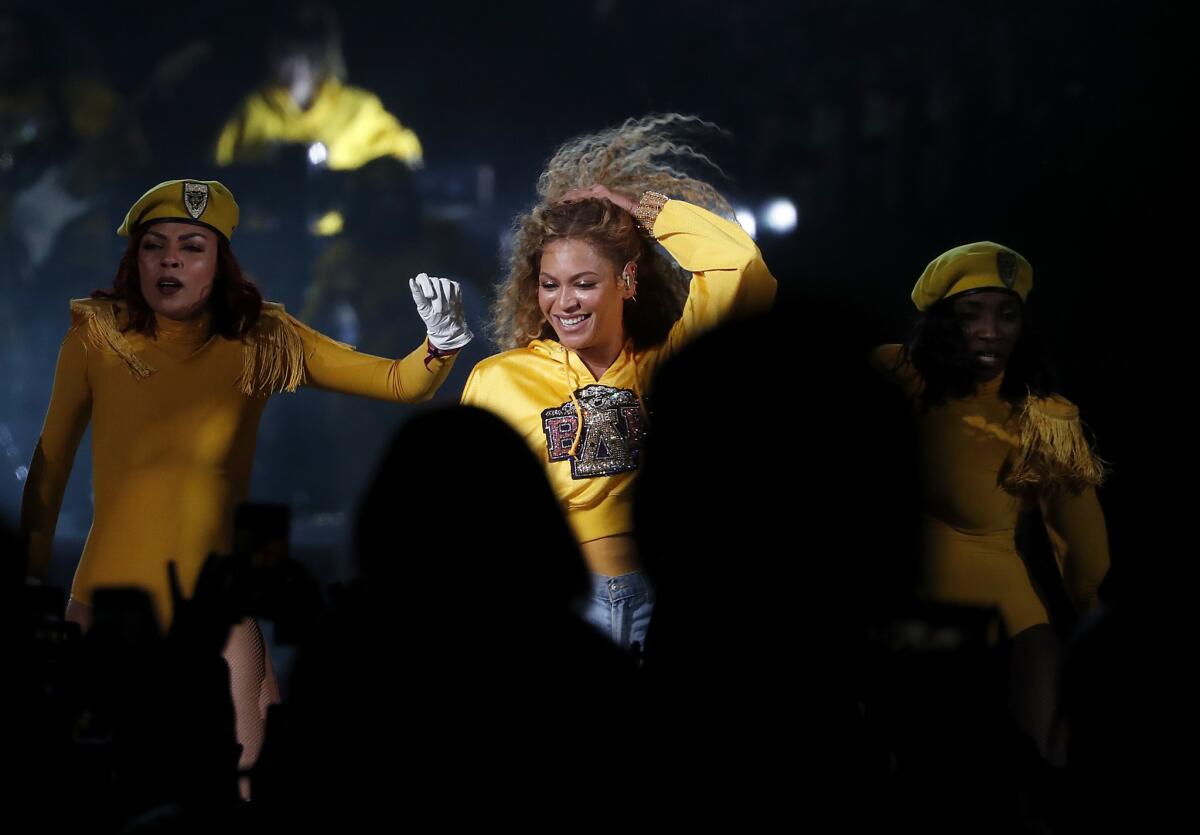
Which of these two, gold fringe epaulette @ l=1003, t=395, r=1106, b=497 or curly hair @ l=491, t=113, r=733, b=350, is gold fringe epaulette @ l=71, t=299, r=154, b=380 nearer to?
curly hair @ l=491, t=113, r=733, b=350

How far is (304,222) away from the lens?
521 cm

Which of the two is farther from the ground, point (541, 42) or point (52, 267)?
point (541, 42)

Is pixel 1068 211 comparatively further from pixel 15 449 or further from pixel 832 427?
pixel 15 449

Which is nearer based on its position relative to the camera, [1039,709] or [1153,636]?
[1153,636]

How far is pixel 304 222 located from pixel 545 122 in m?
1.07

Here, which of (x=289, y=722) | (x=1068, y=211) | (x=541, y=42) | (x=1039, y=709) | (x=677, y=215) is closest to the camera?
(x=289, y=722)

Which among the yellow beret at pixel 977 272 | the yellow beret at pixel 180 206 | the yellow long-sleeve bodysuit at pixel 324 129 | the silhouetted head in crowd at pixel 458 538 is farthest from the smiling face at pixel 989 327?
the yellow long-sleeve bodysuit at pixel 324 129

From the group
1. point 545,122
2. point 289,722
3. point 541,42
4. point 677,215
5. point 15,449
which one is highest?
point 541,42

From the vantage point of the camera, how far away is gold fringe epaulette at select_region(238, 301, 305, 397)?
3760 millimetres

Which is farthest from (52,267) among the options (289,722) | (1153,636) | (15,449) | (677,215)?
(1153,636)

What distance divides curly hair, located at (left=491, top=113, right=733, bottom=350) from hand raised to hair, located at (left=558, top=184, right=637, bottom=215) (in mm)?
18

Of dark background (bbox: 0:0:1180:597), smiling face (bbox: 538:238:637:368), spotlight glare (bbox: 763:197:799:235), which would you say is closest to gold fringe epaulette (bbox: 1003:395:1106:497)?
dark background (bbox: 0:0:1180:597)

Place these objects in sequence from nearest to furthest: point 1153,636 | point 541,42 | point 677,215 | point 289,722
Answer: point 1153,636 < point 289,722 < point 677,215 < point 541,42

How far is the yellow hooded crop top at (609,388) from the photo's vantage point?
3.72 meters
